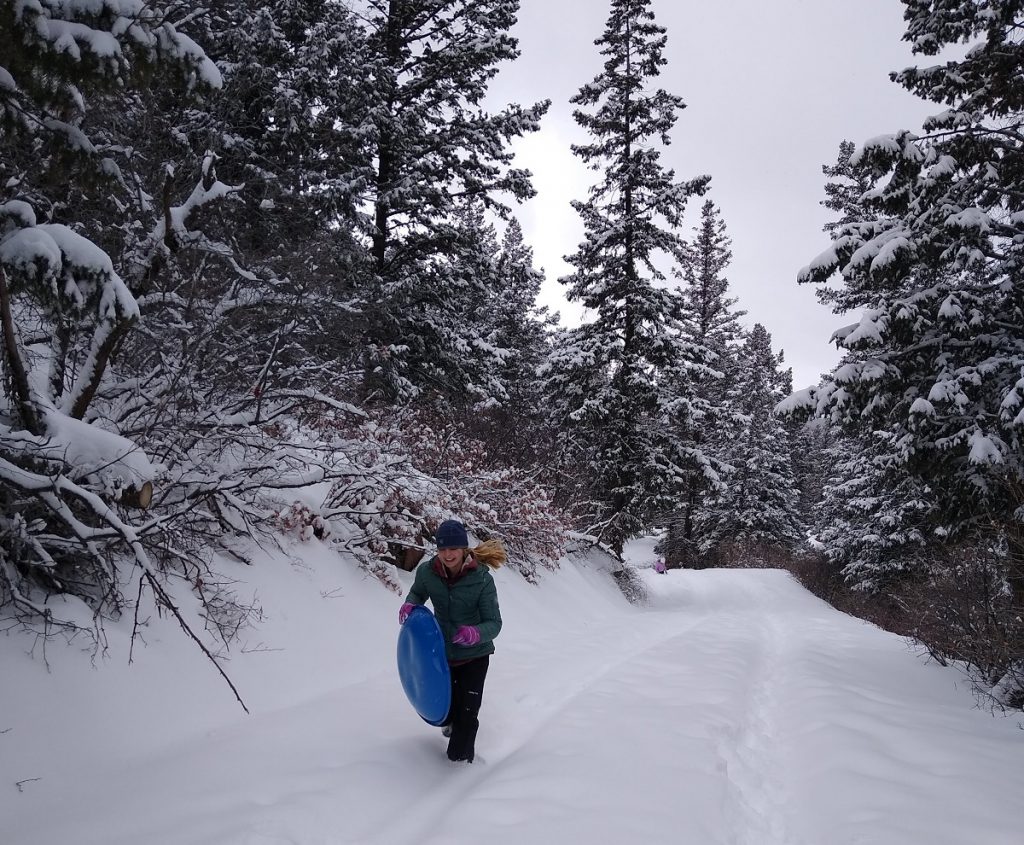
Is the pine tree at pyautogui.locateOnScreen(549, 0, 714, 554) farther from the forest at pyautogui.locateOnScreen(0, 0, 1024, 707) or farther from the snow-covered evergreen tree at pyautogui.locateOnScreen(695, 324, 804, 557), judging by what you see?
the snow-covered evergreen tree at pyautogui.locateOnScreen(695, 324, 804, 557)

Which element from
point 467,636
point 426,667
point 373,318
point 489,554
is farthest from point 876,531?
point 426,667

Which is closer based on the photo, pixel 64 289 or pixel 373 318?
pixel 64 289

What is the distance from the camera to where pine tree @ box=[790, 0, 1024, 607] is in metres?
8.05

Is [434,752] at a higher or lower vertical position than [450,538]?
lower

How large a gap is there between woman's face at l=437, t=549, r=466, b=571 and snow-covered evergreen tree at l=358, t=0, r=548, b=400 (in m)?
8.53

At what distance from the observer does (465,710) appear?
4.49 meters

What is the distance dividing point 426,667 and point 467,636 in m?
0.37

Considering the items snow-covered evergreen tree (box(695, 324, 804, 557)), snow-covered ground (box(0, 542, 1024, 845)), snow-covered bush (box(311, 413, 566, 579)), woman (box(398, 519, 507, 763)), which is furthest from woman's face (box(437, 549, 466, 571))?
snow-covered evergreen tree (box(695, 324, 804, 557))

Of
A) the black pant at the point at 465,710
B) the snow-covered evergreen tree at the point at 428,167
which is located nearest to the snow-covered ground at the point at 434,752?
the black pant at the point at 465,710

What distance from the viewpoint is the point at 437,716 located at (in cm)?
442

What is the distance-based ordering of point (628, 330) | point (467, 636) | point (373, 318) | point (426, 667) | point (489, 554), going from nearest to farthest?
1. point (426, 667)
2. point (467, 636)
3. point (489, 554)
4. point (373, 318)
5. point (628, 330)

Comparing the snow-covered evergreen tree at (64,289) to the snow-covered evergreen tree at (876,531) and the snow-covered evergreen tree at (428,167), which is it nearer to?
the snow-covered evergreen tree at (428,167)

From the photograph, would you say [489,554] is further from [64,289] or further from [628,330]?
[628,330]

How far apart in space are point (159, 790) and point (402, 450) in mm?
6335
